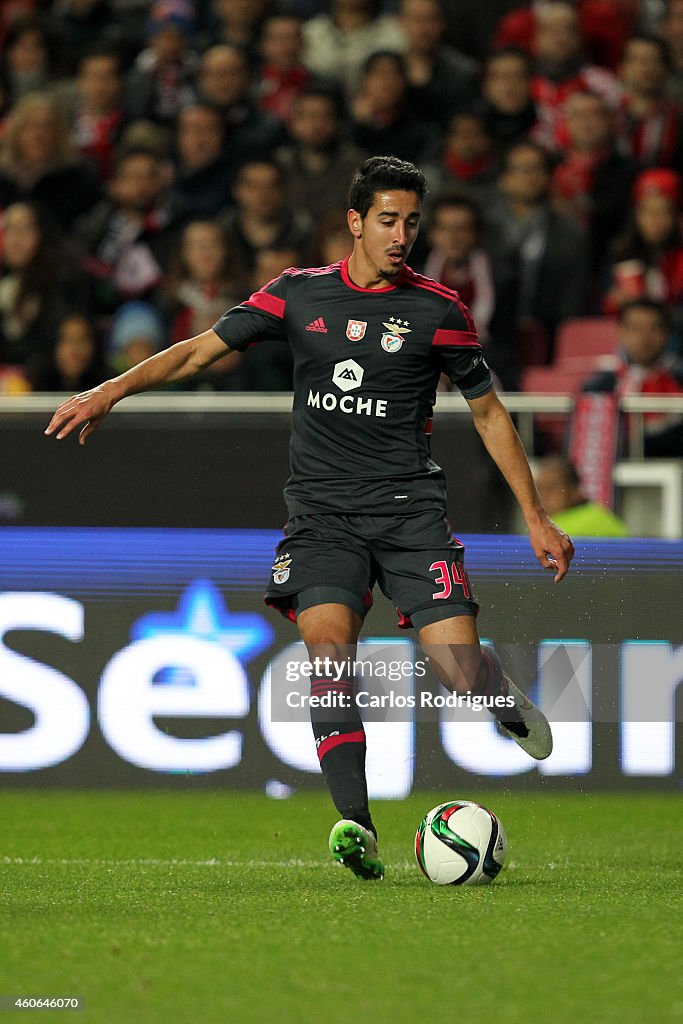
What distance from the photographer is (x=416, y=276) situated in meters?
5.68

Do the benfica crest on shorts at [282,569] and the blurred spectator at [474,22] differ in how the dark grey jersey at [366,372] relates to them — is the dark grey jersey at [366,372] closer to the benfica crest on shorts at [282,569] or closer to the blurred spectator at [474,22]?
the benfica crest on shorts at [282,569]

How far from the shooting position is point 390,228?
5.47 metres

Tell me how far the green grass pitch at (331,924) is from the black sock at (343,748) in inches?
9.7

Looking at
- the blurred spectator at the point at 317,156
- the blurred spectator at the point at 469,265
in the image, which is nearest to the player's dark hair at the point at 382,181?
the blurred spectator at the point at 469,265

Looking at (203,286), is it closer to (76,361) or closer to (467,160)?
(76,361)

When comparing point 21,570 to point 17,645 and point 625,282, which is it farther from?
point 625,282

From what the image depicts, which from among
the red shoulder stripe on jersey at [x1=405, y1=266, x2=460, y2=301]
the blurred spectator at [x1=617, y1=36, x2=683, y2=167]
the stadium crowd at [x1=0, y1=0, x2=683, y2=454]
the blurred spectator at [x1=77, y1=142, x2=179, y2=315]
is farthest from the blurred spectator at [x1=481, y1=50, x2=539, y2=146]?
the red shoulder stripe on jersey at [x1=405, y1=266, x2=460, y2=301]

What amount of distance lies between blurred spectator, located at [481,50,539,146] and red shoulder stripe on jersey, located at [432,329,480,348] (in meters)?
6.39

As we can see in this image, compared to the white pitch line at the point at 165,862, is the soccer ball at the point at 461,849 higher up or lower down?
higher up

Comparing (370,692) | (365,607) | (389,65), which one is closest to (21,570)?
(370,692)

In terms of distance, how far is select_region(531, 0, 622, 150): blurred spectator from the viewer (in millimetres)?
11852

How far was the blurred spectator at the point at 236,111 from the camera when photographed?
465 inches

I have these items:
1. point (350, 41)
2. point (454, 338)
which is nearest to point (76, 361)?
point (350, 41)

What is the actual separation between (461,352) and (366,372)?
1.03 ft
